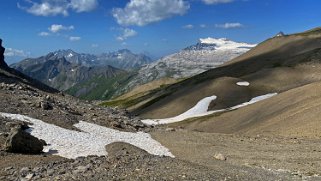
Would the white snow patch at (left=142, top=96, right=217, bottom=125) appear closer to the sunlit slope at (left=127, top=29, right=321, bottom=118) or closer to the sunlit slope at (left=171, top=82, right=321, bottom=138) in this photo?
the sunlit slope at (left=127, top=29, right=321, bottom=118)

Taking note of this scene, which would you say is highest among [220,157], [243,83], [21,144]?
[243,83]

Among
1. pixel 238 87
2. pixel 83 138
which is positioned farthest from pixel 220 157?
pixel 238 87

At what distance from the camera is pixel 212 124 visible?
277ft

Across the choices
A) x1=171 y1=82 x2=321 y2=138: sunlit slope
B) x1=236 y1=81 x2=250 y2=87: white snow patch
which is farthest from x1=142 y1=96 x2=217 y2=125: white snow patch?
x1=171 y1=82 x2=321 y2=138: sunlit slope

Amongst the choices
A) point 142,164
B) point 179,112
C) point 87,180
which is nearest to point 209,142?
point 142,164

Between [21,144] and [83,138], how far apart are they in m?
10.5

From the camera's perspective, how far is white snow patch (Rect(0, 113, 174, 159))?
127 feet

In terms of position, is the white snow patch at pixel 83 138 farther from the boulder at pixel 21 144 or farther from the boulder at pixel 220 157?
the boulder at pixel 220 157

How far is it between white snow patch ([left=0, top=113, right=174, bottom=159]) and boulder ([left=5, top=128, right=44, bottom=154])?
78.9 inches

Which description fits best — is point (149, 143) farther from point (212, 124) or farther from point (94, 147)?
point (212, 124)

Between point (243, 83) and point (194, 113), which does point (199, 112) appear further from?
point (243, 83)

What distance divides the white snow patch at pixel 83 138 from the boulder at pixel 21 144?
2004mm

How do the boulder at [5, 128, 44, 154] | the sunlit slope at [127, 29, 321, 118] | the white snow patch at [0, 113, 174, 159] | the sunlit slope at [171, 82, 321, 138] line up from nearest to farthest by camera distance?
the boulder at [5, 128, 44, 154]
the white snow patch at [0, 113, 174, 159]
the sunlit slope at [171, 82, 321, 138]
the sunlit slope at [127, 29, 321, 118]

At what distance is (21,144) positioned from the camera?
34.0m
